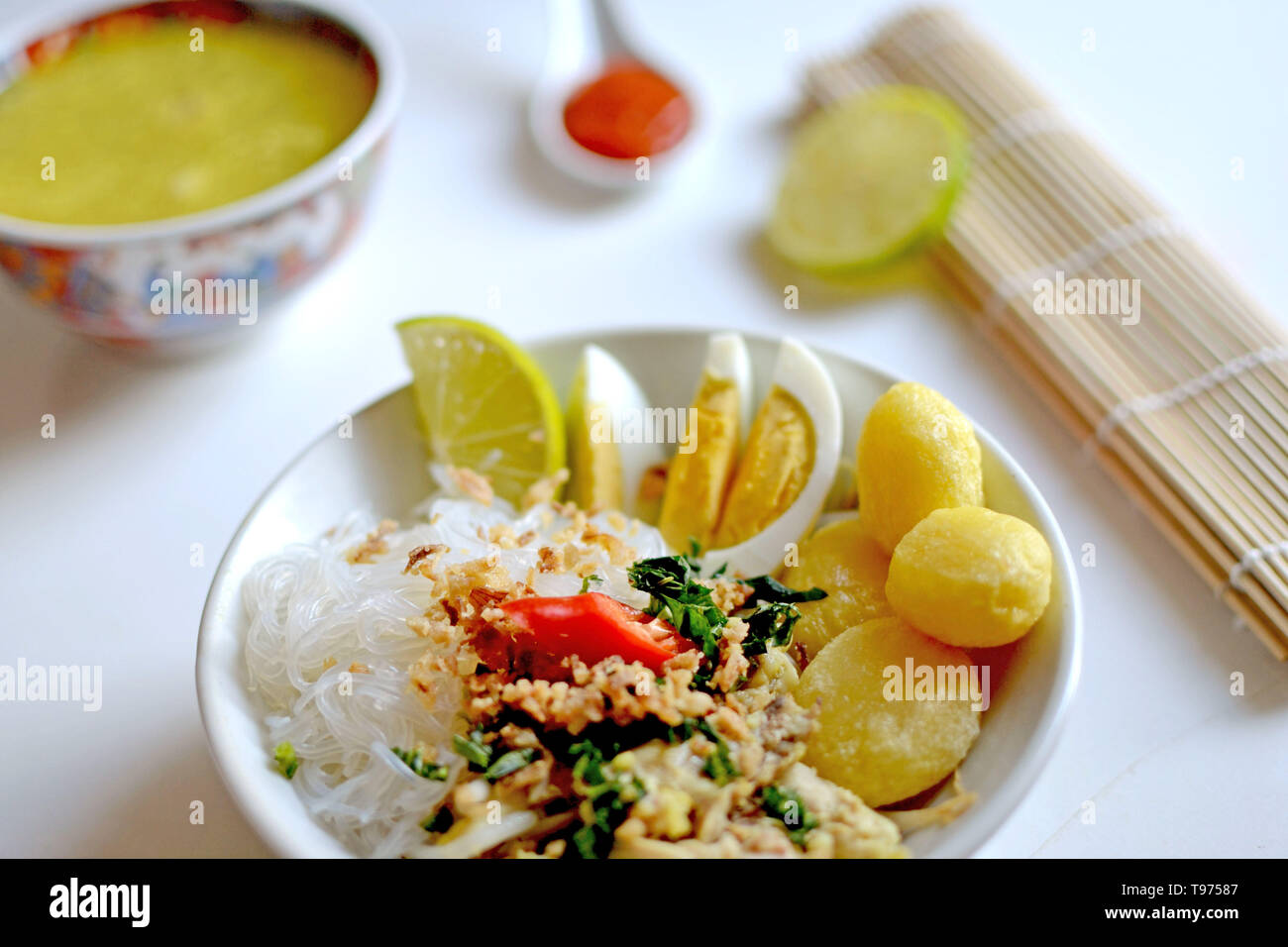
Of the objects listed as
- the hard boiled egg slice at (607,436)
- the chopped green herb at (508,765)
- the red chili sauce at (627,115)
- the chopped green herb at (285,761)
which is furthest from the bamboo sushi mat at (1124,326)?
the chopped green herb at (285,761)

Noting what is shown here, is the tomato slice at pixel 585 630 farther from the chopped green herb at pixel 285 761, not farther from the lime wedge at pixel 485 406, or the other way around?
the lime wedge at pixel 485 406

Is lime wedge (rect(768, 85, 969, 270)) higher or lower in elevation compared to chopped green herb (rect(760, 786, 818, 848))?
higher

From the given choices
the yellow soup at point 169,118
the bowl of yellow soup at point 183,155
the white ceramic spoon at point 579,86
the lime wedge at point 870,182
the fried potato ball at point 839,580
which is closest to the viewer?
the fried potato ball at point 839,580

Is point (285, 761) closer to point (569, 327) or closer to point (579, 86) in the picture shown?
point (569, 327)

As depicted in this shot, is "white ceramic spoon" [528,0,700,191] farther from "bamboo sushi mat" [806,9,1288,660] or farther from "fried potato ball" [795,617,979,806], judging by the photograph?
"fried potato ball" [795,617,979,806]

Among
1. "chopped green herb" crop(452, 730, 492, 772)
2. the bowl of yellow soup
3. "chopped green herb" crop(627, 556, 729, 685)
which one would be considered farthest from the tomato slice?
the bowl of yellow soup

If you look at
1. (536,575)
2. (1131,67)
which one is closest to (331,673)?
(536,575)

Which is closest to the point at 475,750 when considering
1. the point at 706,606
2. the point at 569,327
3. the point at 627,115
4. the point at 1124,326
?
the point at 706,606
